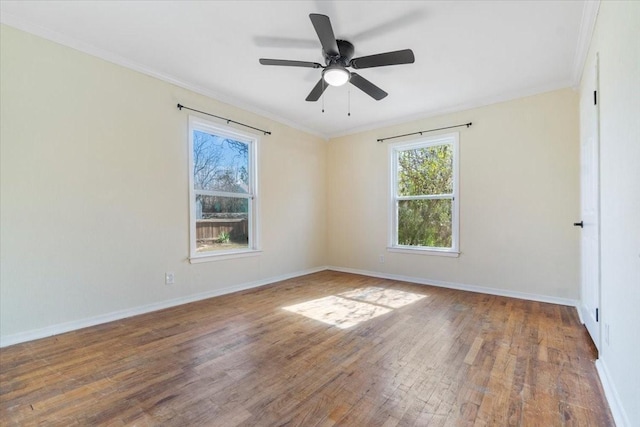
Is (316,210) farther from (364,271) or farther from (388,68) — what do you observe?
(388,68)

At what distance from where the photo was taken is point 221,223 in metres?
3.90

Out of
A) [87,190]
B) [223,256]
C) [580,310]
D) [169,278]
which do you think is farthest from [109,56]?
[580,310]

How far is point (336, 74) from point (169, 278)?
2800 millimetres

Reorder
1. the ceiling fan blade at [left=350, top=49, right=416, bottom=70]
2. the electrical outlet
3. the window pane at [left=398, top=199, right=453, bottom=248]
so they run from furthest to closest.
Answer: the window pane at [left=398, top=199, right=453, bottom=248] → the electrical outlet → the ceiling fan blade at [left=350, top=49, right=416, bottom=70]

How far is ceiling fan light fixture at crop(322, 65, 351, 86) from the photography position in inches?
95.0

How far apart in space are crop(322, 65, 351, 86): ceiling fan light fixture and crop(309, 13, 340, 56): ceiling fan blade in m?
0.11

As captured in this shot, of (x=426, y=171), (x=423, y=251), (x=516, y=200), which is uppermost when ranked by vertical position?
(x=426, y=171)

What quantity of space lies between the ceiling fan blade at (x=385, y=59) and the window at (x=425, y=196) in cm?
215

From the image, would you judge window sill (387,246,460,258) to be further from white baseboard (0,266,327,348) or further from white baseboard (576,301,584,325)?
white baseboard (0,266,327,348)

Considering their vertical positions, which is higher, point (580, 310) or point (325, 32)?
point (325, 32)

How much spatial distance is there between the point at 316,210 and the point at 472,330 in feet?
10.7

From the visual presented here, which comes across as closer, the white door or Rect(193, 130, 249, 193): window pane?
the white door

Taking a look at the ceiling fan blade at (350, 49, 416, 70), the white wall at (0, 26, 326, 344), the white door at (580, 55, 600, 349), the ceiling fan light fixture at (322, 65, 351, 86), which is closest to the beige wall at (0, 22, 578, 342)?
the white wall at (0, 26, 326, 344)

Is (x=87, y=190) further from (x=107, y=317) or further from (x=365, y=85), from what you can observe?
(x=365, y=85)
